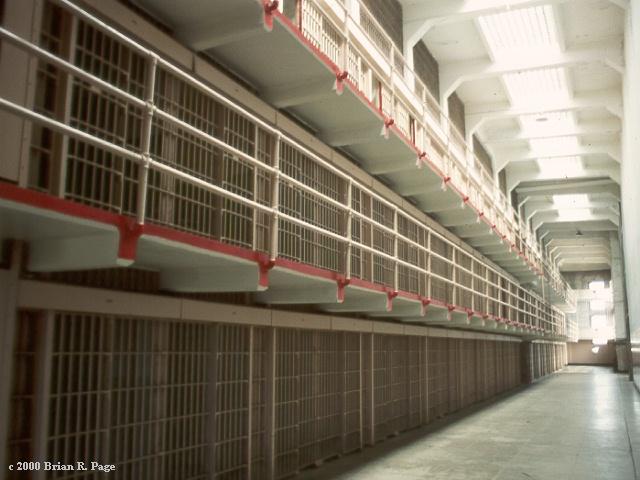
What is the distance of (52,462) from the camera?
427 centimetres

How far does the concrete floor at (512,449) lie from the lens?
7723mm

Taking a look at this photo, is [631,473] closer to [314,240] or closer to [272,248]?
[314,240]

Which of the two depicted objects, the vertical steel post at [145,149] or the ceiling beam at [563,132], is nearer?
the vertical steel post at [145,149]

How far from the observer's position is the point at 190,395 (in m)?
5.77

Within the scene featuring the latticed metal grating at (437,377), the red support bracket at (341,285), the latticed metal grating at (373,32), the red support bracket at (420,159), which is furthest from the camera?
the latticed metal grating at (437,377)

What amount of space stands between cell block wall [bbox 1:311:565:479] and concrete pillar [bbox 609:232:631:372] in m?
25.3

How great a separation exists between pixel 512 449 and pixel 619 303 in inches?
1029

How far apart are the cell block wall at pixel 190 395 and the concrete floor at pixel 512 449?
2.11 ft

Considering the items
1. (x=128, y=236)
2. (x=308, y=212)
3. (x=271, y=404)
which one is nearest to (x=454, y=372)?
(x=308, y=212)

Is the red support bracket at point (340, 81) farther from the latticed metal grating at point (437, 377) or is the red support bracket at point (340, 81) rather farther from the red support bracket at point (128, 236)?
the latticed metal grating at point (437, 377)

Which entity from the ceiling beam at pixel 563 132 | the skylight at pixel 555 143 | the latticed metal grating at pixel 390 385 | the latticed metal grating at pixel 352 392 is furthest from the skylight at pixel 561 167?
the latticed metal grating at pixel 352 392

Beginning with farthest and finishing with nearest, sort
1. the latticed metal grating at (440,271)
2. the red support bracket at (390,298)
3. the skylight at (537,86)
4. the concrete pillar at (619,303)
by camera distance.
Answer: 1. the concrete pillar at (619,303)
2. the skylight at (537,86)
3. the latticed metal grating at (440,271)
4. the red support bracket at (390,298)

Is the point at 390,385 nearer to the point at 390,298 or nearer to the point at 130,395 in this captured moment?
the point at 390,298

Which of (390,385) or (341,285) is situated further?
(390,385)
